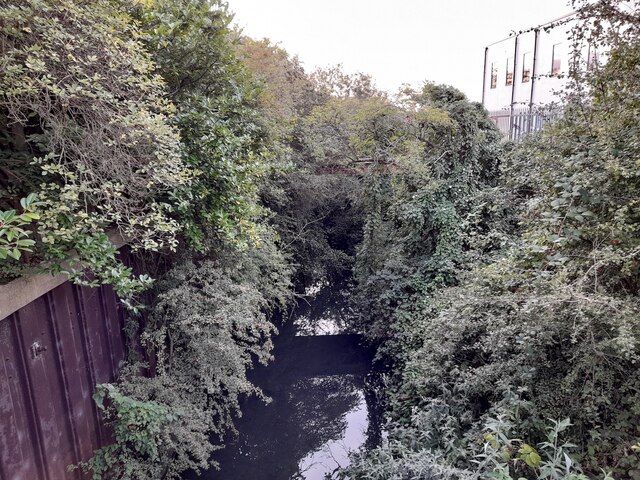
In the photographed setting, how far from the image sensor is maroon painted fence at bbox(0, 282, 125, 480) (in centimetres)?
261

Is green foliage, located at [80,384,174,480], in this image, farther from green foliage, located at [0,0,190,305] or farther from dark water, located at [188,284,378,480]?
dark water, located at [188,284,378,480]

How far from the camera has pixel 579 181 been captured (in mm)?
3191

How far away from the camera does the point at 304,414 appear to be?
6.29m

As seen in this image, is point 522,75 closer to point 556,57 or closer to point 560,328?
point 556,57

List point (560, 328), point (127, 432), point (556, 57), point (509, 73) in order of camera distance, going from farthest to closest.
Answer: point (509, 73), point (556, 57), point (127, 432), point (560, 328)

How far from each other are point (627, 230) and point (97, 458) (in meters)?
4.62

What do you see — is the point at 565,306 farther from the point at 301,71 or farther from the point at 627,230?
the point at 301,71

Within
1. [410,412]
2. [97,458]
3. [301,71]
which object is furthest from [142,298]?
[301,71]

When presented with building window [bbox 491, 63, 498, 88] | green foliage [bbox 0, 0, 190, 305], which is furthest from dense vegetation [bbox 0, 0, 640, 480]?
building window [bbox 491, 63, 498, 88]

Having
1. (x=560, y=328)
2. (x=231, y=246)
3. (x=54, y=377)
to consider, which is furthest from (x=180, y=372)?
(x=560, y=328)

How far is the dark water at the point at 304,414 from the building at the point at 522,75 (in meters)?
6.13

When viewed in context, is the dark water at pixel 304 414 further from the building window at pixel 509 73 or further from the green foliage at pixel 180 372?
the building window at pixel 509 73

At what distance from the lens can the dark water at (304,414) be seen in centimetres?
514

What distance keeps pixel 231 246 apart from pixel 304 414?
10.8ft
